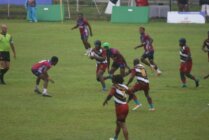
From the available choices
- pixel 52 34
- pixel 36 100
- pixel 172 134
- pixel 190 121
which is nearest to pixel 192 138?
pixel 172 134

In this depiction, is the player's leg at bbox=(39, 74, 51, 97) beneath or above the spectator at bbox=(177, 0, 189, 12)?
beneath

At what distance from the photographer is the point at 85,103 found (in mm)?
25500

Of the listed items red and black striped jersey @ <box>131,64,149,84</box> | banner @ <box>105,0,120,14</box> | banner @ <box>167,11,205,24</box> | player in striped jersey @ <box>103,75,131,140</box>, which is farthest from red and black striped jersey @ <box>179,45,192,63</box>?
banner @ <box>105,0,120,14</box>

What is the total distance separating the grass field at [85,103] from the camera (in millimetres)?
20828

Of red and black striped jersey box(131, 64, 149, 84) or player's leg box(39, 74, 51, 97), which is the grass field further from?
red and black striped jersey box(131, 64, 149, 84)

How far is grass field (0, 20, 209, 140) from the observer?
68.3 ft

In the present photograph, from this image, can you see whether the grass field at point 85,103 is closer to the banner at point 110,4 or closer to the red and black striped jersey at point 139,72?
the red and black striped jersey at point 139,72

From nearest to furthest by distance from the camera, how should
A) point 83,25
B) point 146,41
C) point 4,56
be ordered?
point 4,56 → point 146,41 → point 83,25

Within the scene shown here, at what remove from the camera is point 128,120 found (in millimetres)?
22641

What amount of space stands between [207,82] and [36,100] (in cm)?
947

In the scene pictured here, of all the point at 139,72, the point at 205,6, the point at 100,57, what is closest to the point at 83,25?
the point at 100,57

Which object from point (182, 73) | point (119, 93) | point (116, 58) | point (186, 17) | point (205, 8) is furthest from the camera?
point (205, 8)

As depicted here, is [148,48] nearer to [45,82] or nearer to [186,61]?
[186,61]

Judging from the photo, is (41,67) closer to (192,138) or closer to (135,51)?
(192,138)
